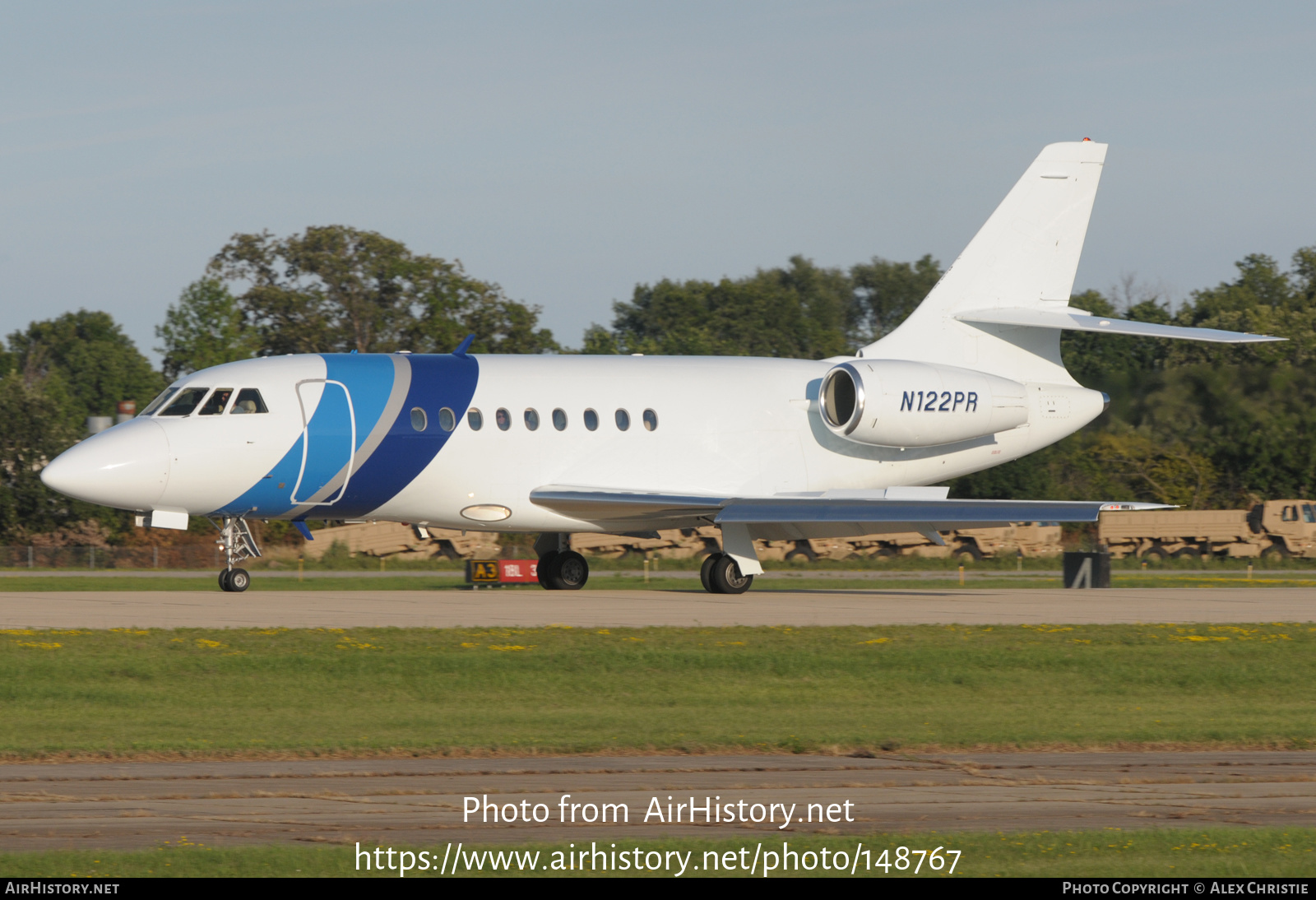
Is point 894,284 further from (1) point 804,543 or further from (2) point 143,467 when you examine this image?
(2) point 143,467

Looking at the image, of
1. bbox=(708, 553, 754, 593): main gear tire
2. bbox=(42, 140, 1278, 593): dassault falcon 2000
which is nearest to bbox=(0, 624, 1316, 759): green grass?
bbox=(42, 140, 1278, 593): dassault falcon 2000

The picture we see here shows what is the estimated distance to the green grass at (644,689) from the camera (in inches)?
502

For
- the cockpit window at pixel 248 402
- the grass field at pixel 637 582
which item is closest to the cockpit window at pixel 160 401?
the cockpit window at pixel 248 402

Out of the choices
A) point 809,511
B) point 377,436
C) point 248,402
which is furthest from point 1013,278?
point 248,402

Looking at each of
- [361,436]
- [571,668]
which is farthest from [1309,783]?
[361,436]

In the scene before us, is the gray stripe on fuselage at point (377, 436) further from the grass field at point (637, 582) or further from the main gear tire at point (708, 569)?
the main gear tire at point (708, 569)

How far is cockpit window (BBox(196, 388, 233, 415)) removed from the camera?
25375 millimetres

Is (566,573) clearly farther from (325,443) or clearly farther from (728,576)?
(325,443)

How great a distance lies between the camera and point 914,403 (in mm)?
29438

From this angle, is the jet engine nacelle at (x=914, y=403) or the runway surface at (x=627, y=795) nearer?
the runway surface at (x=627, y=795)

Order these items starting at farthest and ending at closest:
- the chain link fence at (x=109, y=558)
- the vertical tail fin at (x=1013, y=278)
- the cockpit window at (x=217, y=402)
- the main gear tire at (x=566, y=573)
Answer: the chain link fence at (x=109, y=558), the vertical tail fin at (x=1013, y=278), the main gear tire at (x=566, y=573), the cockpit window at (x=217, y=402)

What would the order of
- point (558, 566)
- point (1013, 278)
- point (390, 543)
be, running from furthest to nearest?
point (390, 543), point (1013, 278), point (558, 566)

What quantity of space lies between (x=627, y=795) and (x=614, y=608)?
46.4 ft

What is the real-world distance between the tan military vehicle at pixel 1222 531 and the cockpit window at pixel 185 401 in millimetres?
32959
